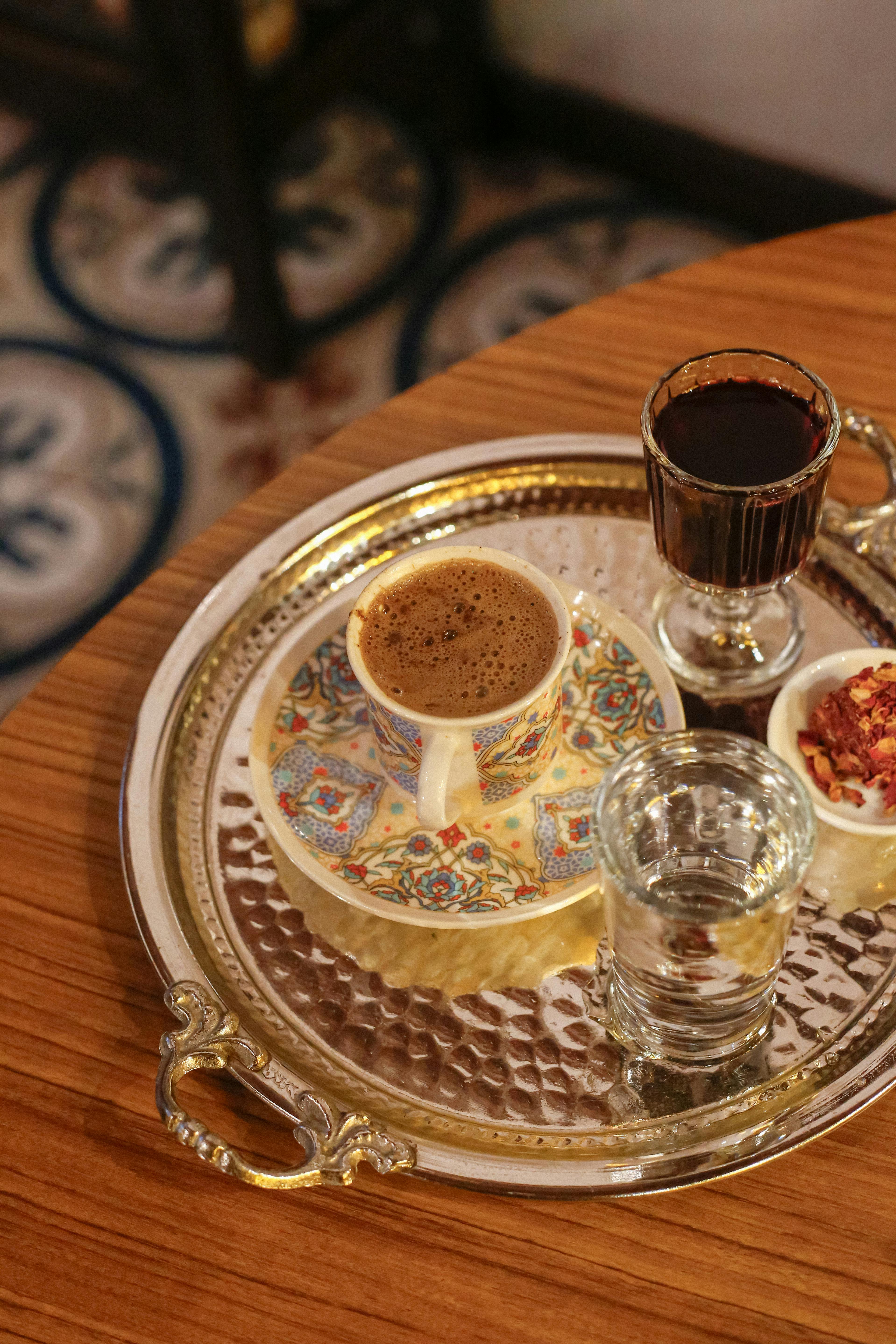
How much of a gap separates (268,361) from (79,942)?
1.21 meters

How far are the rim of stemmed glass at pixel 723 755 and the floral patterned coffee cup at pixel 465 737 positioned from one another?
5 cm

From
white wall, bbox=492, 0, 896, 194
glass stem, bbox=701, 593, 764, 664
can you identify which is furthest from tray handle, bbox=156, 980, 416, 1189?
white wall, bbox=492, 0, 896, 194

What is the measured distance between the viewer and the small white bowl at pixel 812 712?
675mm

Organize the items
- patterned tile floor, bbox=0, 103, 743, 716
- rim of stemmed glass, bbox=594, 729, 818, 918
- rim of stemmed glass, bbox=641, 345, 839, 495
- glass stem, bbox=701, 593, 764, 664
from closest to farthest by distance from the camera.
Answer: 1. rim of stemmed glass, bbox=594, 729, 818, 918
2. rim of stemmed glass, bbox=641, 345, 839, 495
3. glass stem, bbox=701, 593, 764, 664
4. patterned tile floor, bbox=0, 103, 743, 716

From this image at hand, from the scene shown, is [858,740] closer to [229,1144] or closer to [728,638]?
[728,638]

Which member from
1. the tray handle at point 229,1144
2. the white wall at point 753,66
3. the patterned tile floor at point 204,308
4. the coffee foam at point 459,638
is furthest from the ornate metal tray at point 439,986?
the white wall at point 753,66

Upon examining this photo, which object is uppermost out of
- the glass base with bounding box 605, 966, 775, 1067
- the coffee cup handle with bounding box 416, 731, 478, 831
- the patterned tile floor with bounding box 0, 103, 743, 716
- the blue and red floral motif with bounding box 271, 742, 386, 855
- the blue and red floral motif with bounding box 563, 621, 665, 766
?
the coffee cup handle with bounding box 416, 731, 478, 831

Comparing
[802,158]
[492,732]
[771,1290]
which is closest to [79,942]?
[492,732]

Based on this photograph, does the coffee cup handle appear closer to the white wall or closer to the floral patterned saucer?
the floral patterned saucer

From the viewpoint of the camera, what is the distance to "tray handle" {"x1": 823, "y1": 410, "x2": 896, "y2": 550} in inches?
30.7

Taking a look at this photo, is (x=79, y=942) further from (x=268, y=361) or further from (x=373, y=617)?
(x=268, y=361)

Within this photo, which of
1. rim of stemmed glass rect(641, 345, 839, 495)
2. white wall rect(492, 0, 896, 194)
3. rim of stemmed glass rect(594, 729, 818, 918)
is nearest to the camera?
rim of stemmed glass rect(594, 729, 818, 918)

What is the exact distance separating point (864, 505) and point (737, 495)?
0.62ft

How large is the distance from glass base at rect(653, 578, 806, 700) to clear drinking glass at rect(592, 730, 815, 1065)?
0.32ft
